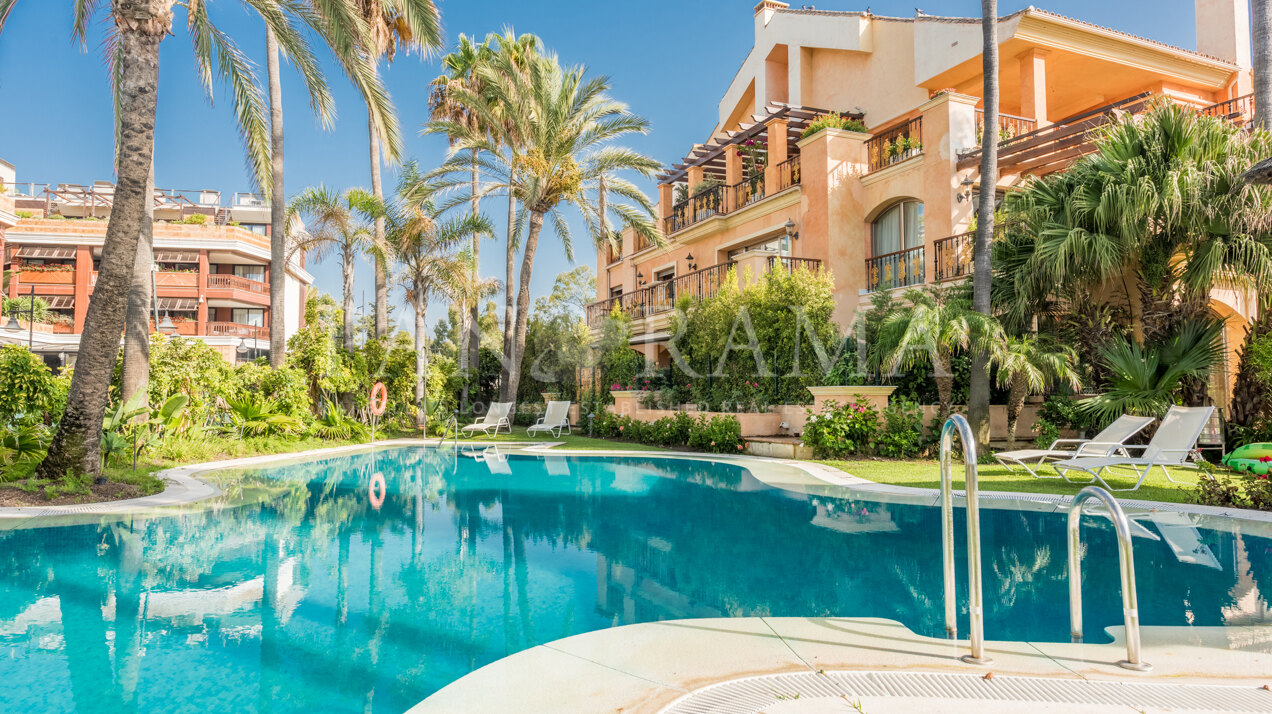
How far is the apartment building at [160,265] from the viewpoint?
136 ft

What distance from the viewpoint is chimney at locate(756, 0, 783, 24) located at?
2220 cm

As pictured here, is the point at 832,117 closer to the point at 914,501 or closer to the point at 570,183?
the point at 570,183

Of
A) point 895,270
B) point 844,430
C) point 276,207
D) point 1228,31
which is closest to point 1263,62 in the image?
point 895,270

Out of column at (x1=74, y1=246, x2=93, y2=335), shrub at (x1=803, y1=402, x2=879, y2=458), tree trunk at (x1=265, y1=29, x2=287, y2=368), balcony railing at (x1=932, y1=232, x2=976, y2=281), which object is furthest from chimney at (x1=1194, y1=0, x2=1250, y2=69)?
column at (x1=74, y1=246, x2=93, y2=335)

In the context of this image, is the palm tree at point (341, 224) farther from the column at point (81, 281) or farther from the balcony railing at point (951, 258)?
the column at point (81, 281)

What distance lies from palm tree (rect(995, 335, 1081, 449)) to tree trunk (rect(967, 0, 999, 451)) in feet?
1.20

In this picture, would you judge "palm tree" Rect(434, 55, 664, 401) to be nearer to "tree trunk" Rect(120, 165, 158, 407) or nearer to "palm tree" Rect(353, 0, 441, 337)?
"palm tree" Rect(353, 0, 441, 337)

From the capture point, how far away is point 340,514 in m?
8.20

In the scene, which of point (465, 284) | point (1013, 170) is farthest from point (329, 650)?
point (465, 284)

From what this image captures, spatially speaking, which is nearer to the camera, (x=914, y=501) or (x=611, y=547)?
(x=611, y=547)

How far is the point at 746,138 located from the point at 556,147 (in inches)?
224

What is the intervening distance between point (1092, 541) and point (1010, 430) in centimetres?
628

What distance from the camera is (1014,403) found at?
12070 mm

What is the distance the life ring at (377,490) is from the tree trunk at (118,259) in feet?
10.9
